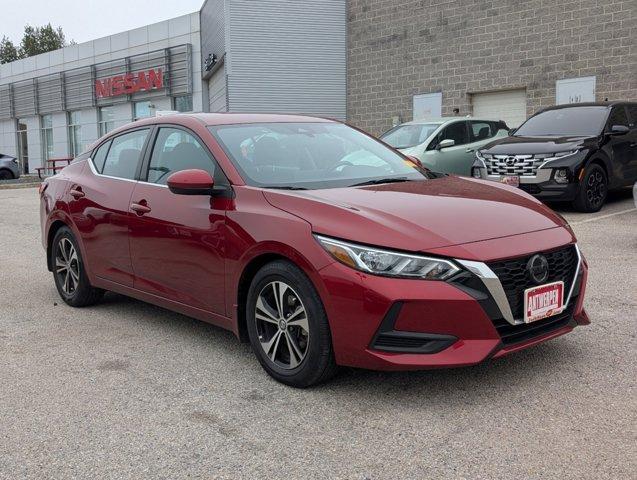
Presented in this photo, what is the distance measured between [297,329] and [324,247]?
0.51 meters

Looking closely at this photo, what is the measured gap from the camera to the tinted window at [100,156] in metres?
5.41

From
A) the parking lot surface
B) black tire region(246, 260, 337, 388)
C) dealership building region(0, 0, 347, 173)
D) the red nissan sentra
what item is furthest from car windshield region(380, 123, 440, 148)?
dealership building region(0, 0, 347, 173)

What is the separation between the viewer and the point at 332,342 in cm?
333

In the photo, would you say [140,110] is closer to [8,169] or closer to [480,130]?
[8,169]

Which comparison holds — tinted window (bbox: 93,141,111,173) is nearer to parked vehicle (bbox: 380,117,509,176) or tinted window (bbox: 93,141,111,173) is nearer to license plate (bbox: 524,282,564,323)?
license plate (bbox: 524,282,564,323)

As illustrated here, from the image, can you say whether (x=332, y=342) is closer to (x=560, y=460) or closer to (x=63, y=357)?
(x=560, y=460)

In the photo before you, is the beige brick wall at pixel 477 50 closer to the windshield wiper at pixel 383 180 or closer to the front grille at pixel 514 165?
the front grille at pixel 514 165

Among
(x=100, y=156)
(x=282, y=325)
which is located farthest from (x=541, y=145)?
(x=282, y=325)

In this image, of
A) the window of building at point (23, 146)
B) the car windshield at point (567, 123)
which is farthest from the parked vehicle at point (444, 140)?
the window of building at point (23, 146)

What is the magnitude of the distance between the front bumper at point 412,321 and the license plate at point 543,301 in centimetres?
14

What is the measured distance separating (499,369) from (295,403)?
1.17 metres

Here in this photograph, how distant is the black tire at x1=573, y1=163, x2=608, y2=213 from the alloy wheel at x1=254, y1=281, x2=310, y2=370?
7.46m

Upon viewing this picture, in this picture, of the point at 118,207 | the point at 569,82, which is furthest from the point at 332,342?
the point at 569,82

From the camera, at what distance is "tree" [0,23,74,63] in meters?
74.6
